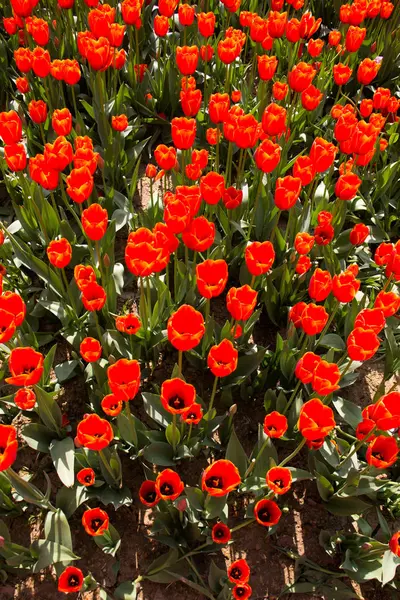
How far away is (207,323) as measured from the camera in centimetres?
272

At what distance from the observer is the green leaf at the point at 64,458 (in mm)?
2344

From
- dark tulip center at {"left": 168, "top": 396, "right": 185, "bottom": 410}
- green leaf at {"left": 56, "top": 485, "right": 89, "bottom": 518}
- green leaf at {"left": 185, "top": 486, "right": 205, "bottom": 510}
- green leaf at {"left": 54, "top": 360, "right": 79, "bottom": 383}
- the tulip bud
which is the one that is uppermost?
the tulip bud

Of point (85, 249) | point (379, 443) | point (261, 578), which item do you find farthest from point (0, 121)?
point (261, 578)

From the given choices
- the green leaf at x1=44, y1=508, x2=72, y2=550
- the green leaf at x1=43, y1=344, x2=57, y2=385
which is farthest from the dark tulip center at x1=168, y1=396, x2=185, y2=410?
the green leaf at x1=43, y1=344, x2=57, y2=385

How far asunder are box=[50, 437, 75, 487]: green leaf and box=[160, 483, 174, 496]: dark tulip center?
448mm

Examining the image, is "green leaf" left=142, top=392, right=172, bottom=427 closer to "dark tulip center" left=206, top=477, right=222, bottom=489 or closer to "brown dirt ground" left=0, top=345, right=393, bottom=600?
"brown dirt ground" left=0, top=345, right=393, bottom=600

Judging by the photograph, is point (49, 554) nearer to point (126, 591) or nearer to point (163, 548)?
point (126, 591)

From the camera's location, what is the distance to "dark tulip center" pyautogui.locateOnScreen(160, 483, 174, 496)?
7.00 ft

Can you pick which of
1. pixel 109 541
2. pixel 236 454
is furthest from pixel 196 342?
pixel 109 541

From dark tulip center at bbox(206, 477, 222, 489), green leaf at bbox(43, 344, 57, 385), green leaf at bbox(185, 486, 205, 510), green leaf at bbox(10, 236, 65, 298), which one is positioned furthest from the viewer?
green leaf at bbox(10, 236, 65, 298)

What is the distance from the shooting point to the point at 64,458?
2.44m

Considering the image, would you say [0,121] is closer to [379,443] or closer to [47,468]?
[47,468]

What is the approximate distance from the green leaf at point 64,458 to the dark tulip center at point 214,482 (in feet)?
2.08

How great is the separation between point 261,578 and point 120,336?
1391 mm
